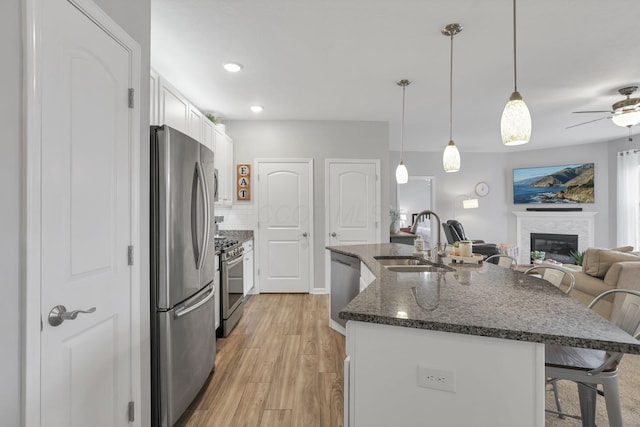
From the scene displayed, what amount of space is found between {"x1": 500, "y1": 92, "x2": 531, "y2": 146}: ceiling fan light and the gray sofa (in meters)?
2.23

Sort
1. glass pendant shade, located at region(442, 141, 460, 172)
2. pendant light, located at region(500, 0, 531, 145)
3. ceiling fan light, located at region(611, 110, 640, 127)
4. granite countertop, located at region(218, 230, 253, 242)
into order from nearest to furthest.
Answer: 1. pendant light, located at region(500, 0, 531, 145)
2. glass pendant shade, located at region(442, 141, 460, 172)
3. ceiling fan light, located at region(611, 110, 640, 127)
4. granite countertop, located at region(218, 230, 253, 242)

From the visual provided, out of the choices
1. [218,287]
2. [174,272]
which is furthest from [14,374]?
[218,287]

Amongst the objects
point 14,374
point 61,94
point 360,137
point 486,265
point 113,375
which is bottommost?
point 113,375

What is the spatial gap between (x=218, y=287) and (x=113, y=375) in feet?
4.81

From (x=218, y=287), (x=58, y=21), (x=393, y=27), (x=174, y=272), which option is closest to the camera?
(x=58, y=21)

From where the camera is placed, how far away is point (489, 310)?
1101mm

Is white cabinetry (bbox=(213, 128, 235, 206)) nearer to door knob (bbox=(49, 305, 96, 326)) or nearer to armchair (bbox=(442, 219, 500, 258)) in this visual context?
door knob (bbox=(49, 305, 96, 326))

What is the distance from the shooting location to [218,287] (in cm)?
283

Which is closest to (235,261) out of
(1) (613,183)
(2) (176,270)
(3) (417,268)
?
(2) (176,270)

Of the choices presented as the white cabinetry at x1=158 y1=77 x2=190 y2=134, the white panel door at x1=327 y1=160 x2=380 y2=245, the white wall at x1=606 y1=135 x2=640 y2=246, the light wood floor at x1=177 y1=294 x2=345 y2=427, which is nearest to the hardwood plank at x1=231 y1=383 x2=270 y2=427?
the light wood floor at x1=177 y1=294 x2=345 y2=427

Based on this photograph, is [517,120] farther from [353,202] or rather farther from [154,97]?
[353,202]

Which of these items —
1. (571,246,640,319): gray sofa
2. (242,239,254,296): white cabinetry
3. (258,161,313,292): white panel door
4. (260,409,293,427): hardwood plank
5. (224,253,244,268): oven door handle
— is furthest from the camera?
(258,161,313,292): white panel door

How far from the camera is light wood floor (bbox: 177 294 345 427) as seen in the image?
183 cm

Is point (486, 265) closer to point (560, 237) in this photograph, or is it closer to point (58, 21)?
point (58, 21)
